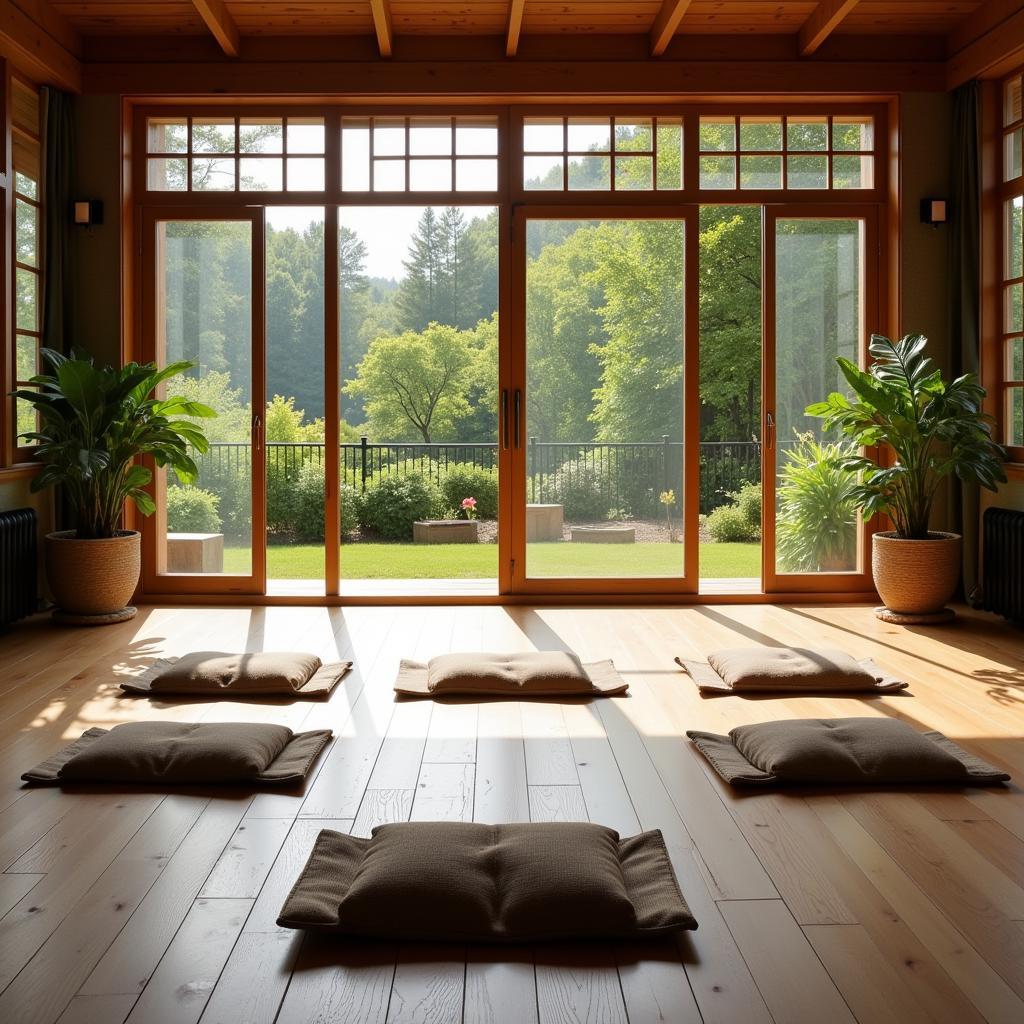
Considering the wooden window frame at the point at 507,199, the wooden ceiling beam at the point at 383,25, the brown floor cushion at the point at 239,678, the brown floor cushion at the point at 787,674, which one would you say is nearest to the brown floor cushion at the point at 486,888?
the brown floor cushion at the point at 239,678

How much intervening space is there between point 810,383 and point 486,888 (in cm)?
481

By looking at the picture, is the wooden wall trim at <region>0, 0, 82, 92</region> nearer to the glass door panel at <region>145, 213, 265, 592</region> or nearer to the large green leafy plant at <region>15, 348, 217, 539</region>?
the glass door panel at <region>145, 213, 265, 592</region>

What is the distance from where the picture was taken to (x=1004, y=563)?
221 inches

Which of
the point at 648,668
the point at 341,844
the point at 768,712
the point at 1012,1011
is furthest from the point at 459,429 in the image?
the point at 1012,1011

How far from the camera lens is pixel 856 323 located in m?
6.44

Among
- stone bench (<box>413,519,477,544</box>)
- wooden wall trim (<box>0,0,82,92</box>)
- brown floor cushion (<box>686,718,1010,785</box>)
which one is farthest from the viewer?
stone bench (<box>413,519,477,544</box>)

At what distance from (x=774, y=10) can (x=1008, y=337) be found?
2.23 m

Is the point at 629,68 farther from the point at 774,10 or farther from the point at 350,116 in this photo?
the point at 350,116

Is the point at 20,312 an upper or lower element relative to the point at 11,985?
upper

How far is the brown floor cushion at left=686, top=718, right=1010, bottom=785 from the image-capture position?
308 centimetres

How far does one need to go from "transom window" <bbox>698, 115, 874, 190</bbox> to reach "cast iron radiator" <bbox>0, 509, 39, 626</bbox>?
431 cm

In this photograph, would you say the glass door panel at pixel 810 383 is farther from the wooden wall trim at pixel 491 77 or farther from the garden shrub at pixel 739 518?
the wooden wall trim at pixel 491 77

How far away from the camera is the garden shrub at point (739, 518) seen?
22.7 ft

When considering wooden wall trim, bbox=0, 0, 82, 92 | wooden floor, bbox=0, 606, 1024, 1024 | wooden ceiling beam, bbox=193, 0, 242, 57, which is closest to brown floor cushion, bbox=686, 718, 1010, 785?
wooden floor, bbox=0, 606, 1024, 1024
